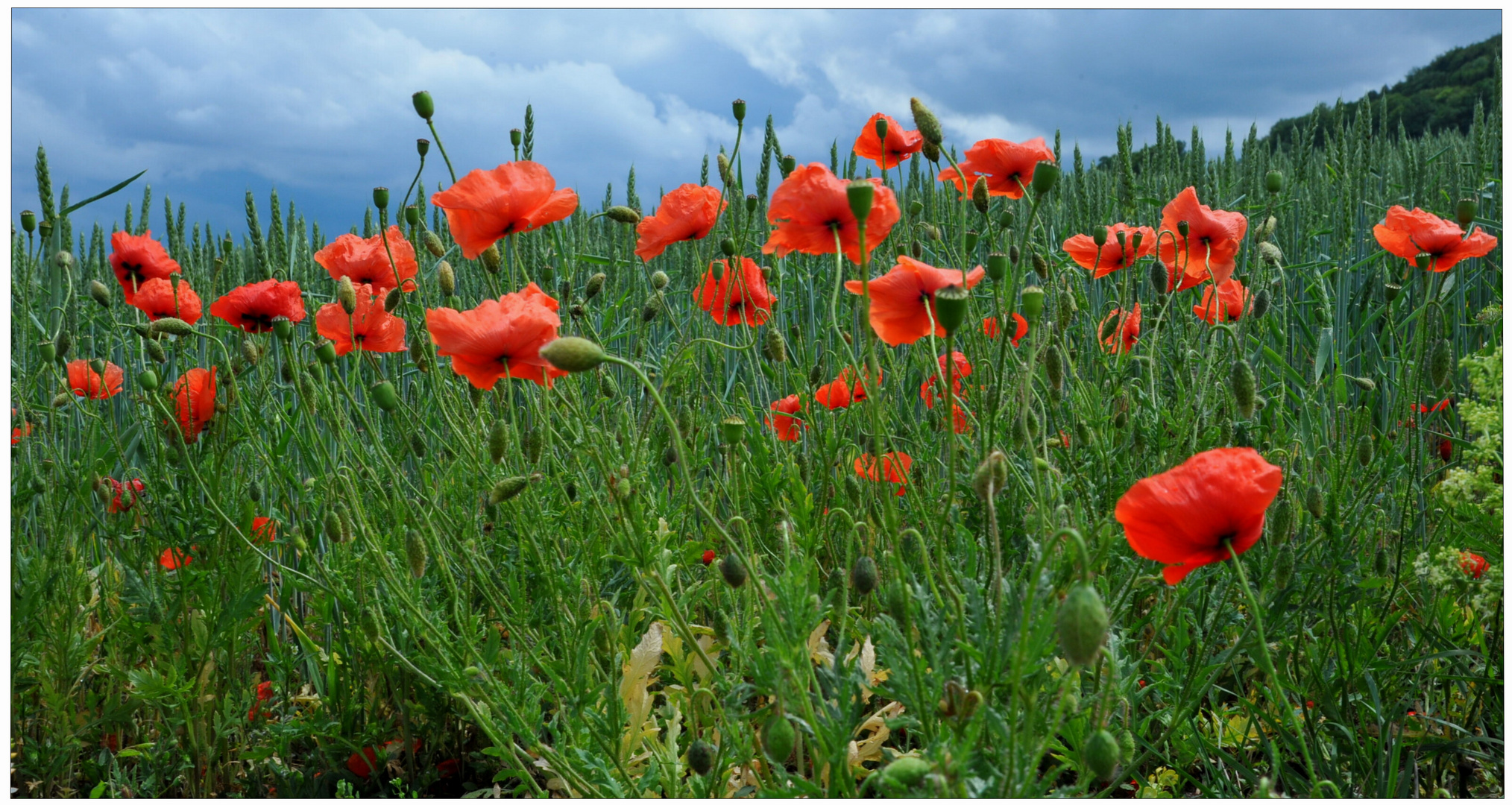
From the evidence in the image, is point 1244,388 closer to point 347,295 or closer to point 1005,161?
point 1005,161

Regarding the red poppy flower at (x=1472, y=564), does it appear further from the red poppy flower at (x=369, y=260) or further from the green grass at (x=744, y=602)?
the red poppy flower at (x=369, y=260)

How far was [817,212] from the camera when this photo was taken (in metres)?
1.29

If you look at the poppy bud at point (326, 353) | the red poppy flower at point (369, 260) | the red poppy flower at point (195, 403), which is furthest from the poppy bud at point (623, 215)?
the red poppy flower at point (195, 403)

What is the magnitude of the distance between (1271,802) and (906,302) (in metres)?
0.60

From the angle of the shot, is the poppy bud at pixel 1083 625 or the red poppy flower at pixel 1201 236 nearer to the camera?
the poppy bud at pixel 1083 625

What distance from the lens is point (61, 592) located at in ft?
5.32

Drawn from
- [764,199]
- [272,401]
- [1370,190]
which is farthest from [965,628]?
[1370,190]

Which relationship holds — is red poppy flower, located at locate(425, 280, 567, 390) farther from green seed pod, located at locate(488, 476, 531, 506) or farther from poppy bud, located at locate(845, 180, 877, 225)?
poppy bud, located at locate(845, 180, 877, 225)

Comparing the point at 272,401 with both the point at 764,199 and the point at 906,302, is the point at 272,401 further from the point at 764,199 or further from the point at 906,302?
the point at 906,302

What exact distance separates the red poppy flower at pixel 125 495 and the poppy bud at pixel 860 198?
4.89ft

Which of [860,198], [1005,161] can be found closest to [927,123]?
[1005,161]

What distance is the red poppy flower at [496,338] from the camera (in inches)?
44.1

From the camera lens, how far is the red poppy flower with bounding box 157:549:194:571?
1.62 meters

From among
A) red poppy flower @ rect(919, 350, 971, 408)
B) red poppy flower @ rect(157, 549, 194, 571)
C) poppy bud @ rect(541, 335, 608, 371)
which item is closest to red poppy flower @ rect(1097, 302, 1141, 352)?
red poppy flower @ rect(919, 350, 971, 408)
